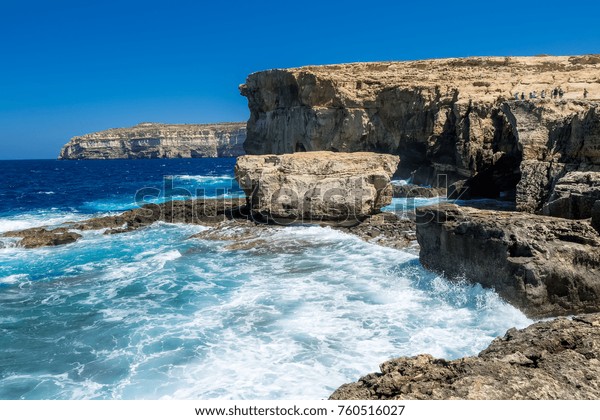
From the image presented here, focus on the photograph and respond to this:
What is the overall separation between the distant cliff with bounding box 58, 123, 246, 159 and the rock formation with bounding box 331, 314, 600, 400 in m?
122

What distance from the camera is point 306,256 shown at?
1564cm

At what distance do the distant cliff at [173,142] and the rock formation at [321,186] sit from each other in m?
106

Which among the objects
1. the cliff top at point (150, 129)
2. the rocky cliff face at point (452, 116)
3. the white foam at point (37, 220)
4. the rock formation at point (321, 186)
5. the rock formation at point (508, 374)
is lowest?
the white foam at point (37, 220)

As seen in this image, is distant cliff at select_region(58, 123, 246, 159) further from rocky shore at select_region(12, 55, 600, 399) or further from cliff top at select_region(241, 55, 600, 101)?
cliff top at select_region(241, 55, 600, 101)

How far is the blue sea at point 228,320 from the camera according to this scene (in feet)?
25.3

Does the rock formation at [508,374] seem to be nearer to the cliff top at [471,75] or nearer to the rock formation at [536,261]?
the rock formation at [536,261]

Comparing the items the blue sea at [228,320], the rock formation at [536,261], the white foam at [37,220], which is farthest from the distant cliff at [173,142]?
the rock formation at [536,261]

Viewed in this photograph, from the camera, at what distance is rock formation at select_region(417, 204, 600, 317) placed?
882 cm

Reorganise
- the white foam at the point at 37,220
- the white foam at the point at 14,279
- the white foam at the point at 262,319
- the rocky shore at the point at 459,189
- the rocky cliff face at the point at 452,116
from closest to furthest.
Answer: the rocky shore at the point at 459,189 → the white foam at the point at 262,319 → the white foam at the point at 14,279 → the rocky cliff face at the point at 452,116 → the white foam at the point at 37,220

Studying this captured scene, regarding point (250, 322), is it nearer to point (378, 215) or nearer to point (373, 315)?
point (373, 315)

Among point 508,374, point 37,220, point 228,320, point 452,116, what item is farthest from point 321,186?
point 37,220

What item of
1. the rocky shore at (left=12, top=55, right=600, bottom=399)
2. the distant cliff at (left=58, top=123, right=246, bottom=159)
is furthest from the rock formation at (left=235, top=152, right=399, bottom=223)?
the distant cliff at (left=58, top=123, right=246, bottom=159)

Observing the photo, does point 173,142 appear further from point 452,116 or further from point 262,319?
point 262,319

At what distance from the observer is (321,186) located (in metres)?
19.1
